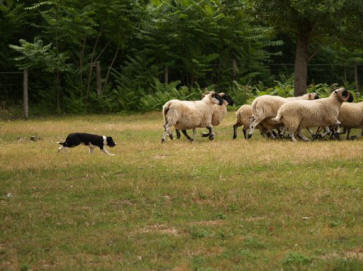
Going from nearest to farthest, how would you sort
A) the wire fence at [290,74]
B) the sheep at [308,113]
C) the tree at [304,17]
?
the sheep at [308,113], the tree at [304,17], the wire fence at [290,74]

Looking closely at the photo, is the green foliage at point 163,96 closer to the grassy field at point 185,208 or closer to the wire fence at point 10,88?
the wire fence at point 10,88

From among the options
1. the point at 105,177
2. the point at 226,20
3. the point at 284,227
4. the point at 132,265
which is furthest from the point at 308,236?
the point at 226,20

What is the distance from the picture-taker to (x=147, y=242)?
714 cm

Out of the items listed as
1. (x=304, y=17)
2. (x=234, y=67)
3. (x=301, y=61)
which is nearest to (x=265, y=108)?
(x=304, y=17)

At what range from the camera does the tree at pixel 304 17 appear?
17891 millimetres

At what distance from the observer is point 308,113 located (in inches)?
607

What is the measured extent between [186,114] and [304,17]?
19.0 feet

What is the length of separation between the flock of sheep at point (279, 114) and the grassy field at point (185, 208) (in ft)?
3.07

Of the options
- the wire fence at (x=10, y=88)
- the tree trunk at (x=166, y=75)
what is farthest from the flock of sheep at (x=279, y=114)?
the wire fence at (x=10, y=88)

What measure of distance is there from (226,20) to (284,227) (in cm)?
2371

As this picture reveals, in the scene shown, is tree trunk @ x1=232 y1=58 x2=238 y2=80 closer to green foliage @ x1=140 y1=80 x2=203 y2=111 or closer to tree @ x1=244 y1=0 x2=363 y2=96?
green foliage @ x1=140 y1=80 x2=203 y2=111

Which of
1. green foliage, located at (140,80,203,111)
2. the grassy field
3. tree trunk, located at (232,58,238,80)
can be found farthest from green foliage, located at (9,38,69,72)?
the grassy field

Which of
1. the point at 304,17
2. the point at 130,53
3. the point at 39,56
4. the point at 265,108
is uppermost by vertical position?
the point at 304,17

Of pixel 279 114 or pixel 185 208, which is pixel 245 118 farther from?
pixel 185 208
